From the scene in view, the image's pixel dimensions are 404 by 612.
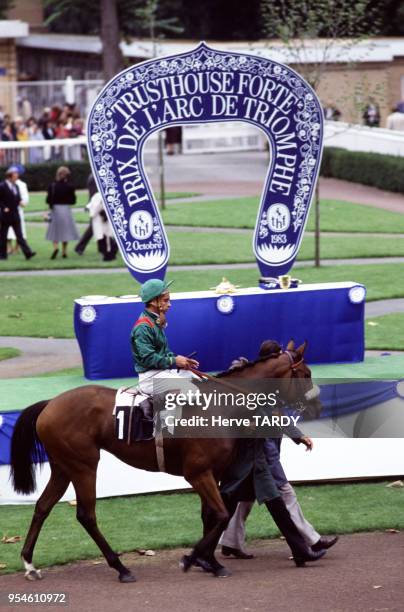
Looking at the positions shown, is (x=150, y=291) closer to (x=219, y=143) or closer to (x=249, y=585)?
(x=249, y=585)

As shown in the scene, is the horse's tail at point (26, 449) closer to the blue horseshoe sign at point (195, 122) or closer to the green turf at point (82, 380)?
the green turf at point (82, 380)

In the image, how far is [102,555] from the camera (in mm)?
10648

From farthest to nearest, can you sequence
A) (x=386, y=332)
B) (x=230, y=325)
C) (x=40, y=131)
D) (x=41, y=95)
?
1. (x=41, y=95)
2. (x=40, y=131)
3. (x=386, y=332)
4. (x=230, y=325)

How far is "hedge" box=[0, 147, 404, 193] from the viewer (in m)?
38.4

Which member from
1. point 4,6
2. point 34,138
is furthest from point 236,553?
point 4,6

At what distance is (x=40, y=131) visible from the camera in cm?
4372

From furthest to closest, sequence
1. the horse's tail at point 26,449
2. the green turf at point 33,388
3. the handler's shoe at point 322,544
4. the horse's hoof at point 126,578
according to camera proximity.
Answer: the green turf at point 33,388 → the handler's shoe at point 322,544 → the horse's tail at point 26,449 → the horse's hoof at point 126,578

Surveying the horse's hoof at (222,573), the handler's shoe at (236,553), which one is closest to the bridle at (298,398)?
the handler's shoe at (236,553)

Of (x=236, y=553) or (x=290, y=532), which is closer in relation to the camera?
(x=290, y=532)

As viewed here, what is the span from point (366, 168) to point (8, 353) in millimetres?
23232

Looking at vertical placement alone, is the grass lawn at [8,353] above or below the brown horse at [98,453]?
below

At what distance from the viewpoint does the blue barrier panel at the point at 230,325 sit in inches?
579

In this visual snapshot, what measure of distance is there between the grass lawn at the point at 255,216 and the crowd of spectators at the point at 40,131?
722 cm

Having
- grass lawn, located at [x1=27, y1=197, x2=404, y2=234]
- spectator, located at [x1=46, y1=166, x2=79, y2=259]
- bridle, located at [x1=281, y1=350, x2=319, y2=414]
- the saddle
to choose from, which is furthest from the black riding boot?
grass lawn, located at [x1=27, y1=197, x2=404, y2=234]
